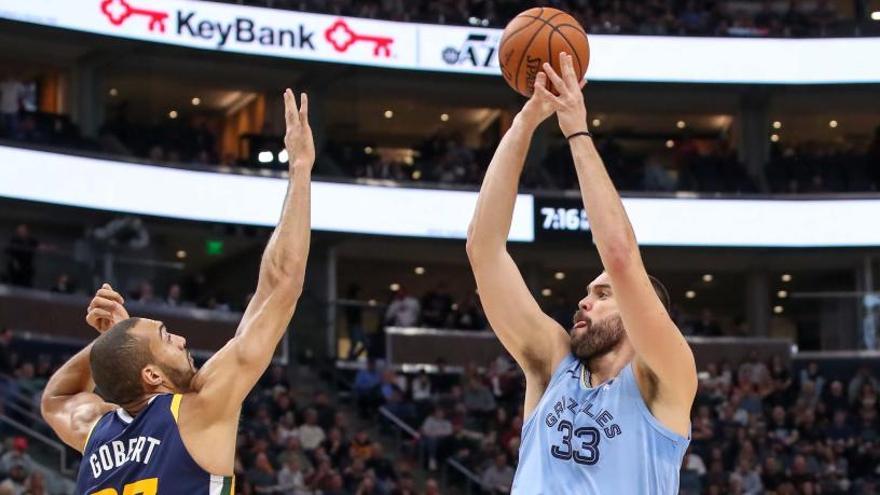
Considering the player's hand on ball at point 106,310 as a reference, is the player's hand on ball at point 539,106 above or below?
above

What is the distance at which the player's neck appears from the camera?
5.22 m

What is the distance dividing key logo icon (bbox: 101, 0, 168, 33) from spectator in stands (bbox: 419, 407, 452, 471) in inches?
349

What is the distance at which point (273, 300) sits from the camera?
533 centimetres

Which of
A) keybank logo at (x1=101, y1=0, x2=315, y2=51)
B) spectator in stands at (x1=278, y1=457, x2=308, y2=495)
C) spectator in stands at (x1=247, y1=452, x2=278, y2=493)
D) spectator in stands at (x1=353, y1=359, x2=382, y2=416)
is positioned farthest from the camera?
keybank logo at (x1=101, y1=0, x2=315, y2=51)

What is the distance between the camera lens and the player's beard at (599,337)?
5230 mm

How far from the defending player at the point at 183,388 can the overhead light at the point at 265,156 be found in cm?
2321

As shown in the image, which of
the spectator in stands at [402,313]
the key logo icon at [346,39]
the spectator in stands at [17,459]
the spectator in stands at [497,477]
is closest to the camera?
the spectator in stands at [17,459]

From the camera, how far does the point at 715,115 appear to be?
33594mm

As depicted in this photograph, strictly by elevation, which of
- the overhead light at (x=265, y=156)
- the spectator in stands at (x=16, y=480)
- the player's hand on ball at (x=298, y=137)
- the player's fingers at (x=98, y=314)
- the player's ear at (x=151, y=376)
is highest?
the overhead light at (x=265, y=156)

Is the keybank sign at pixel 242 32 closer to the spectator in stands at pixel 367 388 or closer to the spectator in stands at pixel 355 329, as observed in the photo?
the spectator in stands at pixel 355 329

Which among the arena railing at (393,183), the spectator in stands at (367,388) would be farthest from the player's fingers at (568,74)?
the arena railing at (393,183)

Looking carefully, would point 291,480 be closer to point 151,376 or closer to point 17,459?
point 17,459

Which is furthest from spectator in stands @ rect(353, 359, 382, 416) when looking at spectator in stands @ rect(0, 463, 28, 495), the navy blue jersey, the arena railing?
the navy blue jersey

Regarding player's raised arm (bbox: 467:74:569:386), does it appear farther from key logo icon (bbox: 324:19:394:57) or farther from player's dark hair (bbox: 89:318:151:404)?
key logo icon (bbox: 324:19:394:57)
